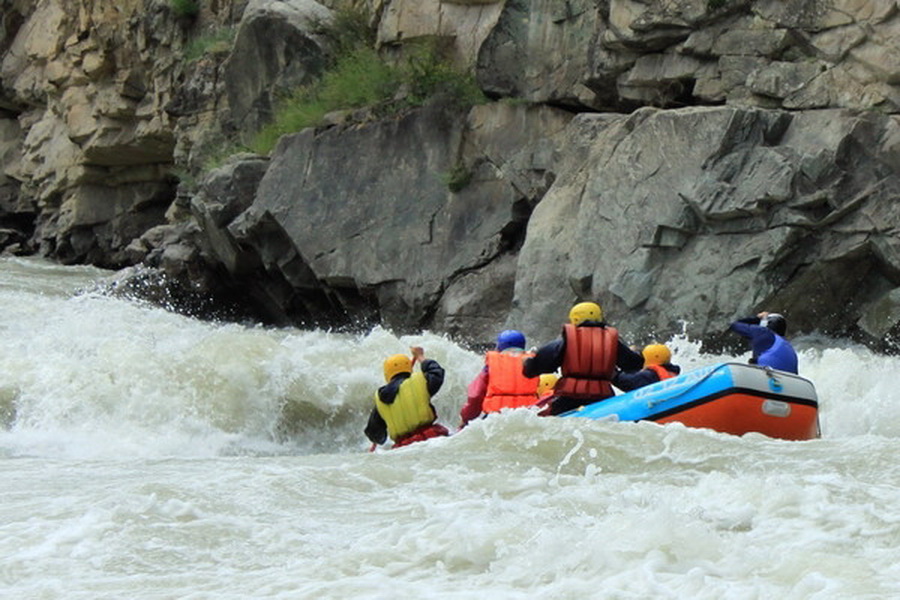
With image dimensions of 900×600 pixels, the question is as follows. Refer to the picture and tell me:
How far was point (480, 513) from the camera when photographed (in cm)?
486

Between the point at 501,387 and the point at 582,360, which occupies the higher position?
the point at 582,360

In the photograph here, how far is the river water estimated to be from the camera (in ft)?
13.4

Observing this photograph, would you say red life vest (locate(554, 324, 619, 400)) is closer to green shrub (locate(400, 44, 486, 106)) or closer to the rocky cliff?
the rocky cliff

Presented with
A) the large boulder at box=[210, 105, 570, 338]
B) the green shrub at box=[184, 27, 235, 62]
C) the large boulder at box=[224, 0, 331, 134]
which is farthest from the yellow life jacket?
the green shrub at box=[184, 27, 235, 62]

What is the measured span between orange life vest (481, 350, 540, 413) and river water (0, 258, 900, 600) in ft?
3.50

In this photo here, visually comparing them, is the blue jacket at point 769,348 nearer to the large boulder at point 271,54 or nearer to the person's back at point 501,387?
the person's back at point 501,387

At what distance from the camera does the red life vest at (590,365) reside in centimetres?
765

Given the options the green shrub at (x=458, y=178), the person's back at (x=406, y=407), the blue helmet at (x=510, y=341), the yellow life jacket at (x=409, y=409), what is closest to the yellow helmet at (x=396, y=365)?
the person's back at (x=406, y=407)

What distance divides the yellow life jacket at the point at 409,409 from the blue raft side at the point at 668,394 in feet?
4.00

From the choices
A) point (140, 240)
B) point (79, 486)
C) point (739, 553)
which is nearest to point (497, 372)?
point (79, 486)

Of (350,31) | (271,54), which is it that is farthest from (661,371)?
(271,54)

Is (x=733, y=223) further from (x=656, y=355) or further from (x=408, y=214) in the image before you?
(x=408, y=214)

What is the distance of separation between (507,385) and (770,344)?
1.96 meters

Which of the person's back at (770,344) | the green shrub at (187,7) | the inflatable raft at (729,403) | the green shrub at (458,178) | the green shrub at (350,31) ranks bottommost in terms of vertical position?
the inflatable raft at (729,403)
